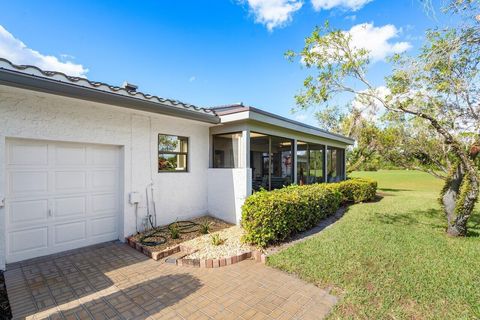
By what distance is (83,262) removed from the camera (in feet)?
16.6

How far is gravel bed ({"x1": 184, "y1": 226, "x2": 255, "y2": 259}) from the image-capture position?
5.33 metres

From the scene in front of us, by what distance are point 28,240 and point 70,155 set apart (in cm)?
208

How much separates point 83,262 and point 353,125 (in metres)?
22.5

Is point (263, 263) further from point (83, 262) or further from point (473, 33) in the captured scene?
point (473, 33)

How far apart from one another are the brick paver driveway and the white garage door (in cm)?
53

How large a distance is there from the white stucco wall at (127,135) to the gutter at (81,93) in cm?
61

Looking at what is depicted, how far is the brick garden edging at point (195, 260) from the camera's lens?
4.96m

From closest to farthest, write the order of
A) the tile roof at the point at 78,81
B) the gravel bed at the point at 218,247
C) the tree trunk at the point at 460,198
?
the tile roof at the point at 78,81 → the gravel bed at the point at 218,247 → the tree trunk at the point at 460,198

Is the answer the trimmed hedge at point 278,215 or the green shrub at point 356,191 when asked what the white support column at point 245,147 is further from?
the green shrub at point 356,191

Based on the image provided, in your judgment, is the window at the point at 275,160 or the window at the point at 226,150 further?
the window at the point at 275,160

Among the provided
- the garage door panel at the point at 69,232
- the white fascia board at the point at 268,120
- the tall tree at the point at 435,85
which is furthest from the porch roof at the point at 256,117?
the garage door panel at the point at 69,232

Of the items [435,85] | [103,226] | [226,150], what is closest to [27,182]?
[103,226]

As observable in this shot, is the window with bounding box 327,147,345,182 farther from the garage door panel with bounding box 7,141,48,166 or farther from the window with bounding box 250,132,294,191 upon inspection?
the garage door panel with bounding box 7,141,48,166

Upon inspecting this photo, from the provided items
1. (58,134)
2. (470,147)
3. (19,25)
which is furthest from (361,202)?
(19,25)
